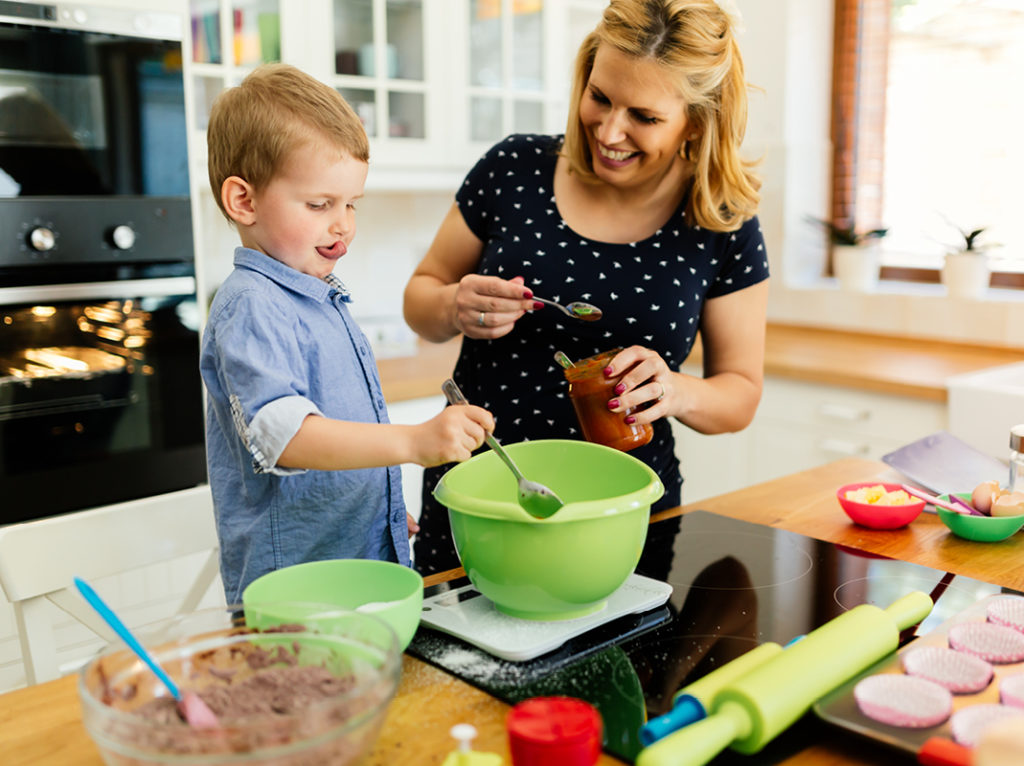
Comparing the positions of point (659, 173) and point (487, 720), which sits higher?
point (659, 173)

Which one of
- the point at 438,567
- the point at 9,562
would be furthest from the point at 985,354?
the point at 9,562

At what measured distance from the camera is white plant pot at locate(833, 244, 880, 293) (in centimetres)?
311

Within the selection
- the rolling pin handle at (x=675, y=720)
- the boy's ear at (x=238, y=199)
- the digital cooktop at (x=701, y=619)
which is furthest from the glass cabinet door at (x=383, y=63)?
the rolling pin handle at (x=675, y=720)

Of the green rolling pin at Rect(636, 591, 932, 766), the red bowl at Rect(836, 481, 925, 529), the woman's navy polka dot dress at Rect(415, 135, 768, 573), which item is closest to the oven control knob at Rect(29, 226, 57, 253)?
the woman's navy polka dot dress at Rect(415, 135, 768, 573)

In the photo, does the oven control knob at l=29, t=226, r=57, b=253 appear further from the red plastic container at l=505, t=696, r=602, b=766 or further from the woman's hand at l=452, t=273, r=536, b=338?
the red plastic container at l=505, t=696, r=602, b=766

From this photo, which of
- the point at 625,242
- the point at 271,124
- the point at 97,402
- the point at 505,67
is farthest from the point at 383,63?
the point at 271,124

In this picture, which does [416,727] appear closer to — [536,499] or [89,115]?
[536,499]

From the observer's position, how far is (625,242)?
4.92ft

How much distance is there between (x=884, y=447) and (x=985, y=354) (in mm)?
529

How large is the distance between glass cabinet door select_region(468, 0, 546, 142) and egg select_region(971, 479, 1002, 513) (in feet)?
6.23

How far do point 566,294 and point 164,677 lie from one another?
2.90 feet

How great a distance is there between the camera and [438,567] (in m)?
1.49

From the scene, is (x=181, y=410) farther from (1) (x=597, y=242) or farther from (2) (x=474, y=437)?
(2) (x=474, y=437)

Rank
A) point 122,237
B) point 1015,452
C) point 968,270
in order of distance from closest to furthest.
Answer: point 1015,452 < point 122,237 < point 968,270
